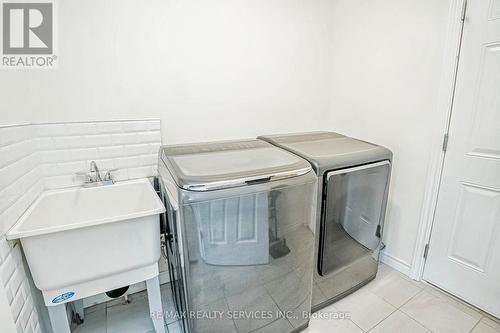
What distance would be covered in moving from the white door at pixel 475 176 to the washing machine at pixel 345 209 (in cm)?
42

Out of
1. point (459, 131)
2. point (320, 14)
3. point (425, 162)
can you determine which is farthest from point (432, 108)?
point (320, 14)

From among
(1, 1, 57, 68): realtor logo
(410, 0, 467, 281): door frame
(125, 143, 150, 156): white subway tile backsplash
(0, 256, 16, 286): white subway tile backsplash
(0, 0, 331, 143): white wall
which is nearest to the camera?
(0, 256, 16, 286): white subway tile backsplash

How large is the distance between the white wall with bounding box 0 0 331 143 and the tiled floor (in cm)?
120

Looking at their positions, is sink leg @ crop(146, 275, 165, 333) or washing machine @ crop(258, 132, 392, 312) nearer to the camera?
sink leg @ crop(146, 275, 165, 333)

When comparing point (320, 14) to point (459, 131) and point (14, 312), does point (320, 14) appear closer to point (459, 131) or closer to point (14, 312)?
point (459, 131)

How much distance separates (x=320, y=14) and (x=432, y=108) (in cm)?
122

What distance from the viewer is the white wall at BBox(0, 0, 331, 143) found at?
143cm

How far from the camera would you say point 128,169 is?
1.67m

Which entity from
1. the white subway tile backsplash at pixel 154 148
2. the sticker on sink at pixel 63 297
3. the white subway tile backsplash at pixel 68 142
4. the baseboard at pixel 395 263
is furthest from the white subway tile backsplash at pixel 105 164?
the baseboard at pixel 395 263

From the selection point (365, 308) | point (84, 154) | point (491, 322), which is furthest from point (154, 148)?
point (491, 322)

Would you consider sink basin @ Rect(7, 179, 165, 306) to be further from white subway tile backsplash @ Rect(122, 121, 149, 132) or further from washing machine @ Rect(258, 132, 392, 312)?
washing machine @ Rect(258, 132, 392, 312)

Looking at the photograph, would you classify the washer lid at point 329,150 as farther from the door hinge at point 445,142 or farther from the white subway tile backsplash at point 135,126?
the white subway tile backsplash at point 135,126

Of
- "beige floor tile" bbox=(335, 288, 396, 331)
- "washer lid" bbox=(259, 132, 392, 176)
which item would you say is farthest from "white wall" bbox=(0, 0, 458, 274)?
"beige floor tile" bbox=(335, 288, 396, 331)

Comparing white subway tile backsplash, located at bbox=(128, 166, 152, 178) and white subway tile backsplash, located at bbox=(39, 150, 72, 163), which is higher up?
white subway tile backsplash, located at bbox=(39, 150, 72, 163)
